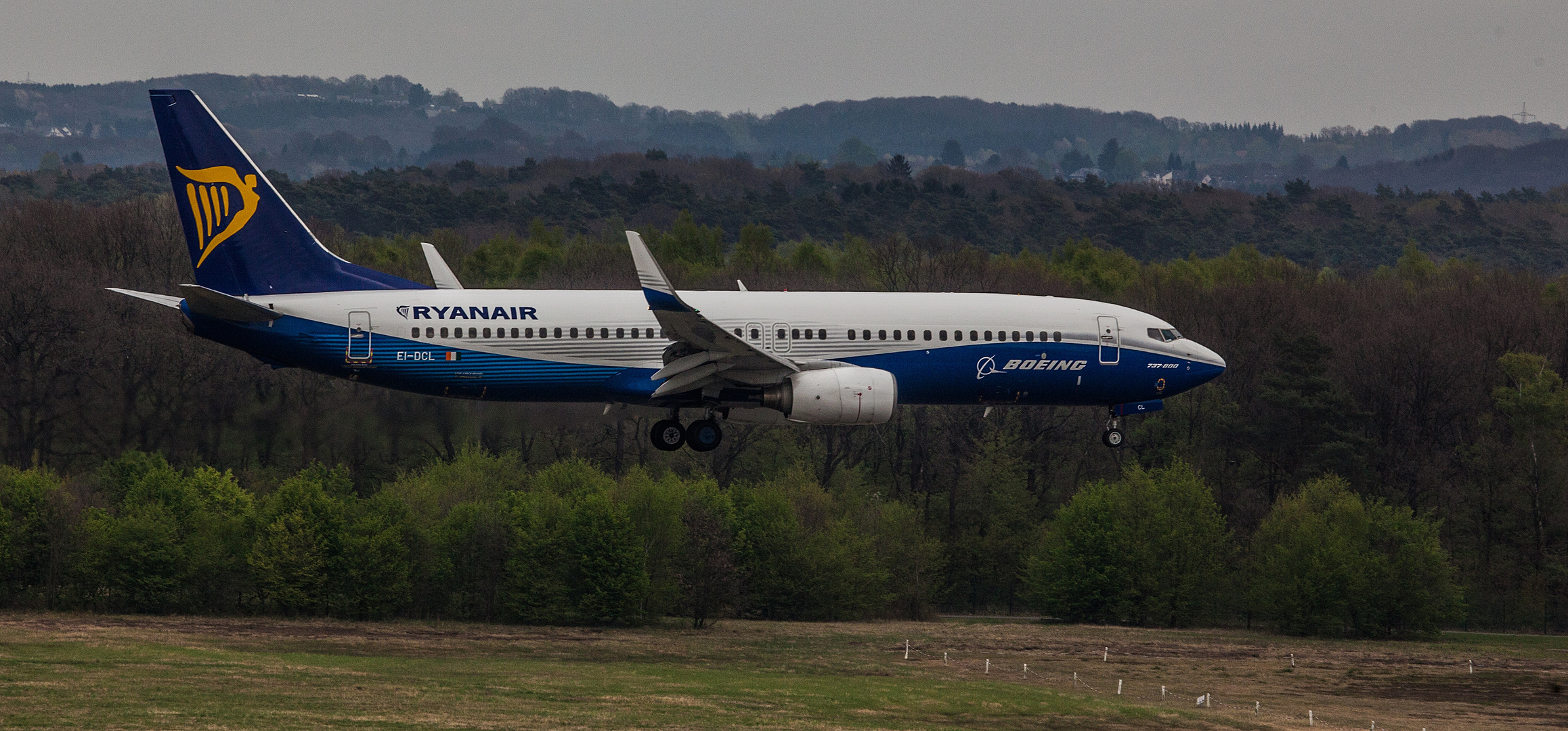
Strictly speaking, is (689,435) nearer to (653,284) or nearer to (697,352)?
(697,352)

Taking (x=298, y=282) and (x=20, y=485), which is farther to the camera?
(x=20, y=485)

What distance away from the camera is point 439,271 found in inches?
1778

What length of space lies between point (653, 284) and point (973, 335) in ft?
30.2

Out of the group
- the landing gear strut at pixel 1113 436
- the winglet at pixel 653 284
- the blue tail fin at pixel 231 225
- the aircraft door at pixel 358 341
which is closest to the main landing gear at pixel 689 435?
the winglet at pixel 653 284

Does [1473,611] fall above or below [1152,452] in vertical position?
below

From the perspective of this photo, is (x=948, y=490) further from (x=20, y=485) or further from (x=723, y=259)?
(x=20, y=485)

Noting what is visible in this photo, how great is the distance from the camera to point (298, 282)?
4256 cm

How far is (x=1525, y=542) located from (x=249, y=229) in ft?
254

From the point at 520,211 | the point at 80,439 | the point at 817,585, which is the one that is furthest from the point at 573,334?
the point at 520,211

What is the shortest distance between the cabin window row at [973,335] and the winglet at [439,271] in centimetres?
1025

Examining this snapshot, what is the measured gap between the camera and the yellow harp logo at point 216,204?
4306 centimetres

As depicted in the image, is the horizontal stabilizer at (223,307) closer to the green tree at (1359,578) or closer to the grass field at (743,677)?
the grass field at (743,677)

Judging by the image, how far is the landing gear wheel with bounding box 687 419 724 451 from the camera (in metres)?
42.8

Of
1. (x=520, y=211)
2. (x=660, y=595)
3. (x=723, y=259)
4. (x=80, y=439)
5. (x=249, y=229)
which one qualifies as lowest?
(x=660, y=595)
